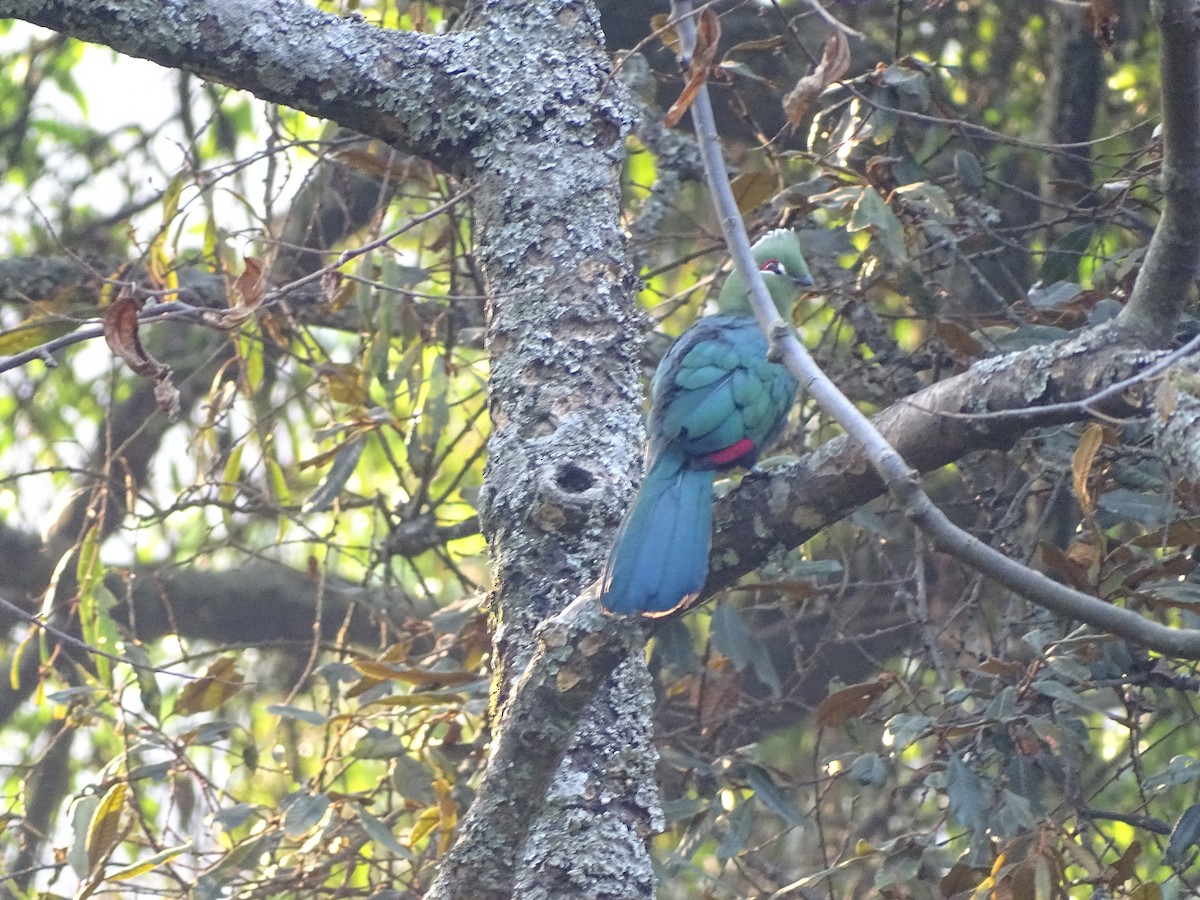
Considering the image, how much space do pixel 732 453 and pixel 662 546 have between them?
950mm

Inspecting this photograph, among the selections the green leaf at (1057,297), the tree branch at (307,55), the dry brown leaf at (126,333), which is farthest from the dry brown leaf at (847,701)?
the dry brown leaf at (126,333)

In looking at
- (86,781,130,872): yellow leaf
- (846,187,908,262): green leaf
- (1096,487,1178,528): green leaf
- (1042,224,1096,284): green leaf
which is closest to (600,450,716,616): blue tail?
(846,187,908,262): green leaf

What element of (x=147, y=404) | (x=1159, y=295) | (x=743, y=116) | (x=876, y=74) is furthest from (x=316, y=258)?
(x=1159, y=295)

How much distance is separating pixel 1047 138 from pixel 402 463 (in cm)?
252

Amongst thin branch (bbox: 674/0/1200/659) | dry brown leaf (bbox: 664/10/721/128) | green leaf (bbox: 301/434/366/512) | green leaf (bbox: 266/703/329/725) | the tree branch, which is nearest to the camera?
thin branch (bbox: 674/0/1200/659)

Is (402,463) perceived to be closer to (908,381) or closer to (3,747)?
(3,747)

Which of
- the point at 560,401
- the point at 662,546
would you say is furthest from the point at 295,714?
the point at 662,546

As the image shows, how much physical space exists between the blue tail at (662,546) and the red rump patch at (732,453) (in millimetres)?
126

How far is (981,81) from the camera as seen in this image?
14.3 feet

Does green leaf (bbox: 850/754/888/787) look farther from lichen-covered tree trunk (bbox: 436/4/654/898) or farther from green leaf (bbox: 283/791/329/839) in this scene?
green leaf (bbox: 283/791/329/839)

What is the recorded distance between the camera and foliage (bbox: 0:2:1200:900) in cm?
249

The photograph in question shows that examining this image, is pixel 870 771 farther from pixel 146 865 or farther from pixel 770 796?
pixel 146 865

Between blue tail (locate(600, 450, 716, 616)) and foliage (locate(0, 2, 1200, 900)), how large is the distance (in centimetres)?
54

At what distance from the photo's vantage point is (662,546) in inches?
74.5
